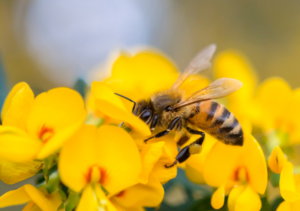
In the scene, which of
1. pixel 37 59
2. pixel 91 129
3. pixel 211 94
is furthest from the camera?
pixel 37 59

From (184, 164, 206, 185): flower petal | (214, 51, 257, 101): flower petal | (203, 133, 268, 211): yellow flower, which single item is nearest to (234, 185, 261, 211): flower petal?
(203, 133, 268, 211): yellow flower

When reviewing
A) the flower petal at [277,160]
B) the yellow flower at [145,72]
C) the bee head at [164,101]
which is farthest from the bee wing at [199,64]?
the flower petal at [277,160]

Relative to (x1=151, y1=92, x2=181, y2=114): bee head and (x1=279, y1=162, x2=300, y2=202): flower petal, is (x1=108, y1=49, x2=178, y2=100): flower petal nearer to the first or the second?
(x1=151, y1=92, x2=181, y2=114): bee head

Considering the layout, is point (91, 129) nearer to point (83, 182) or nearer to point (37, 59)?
point (83, 182)

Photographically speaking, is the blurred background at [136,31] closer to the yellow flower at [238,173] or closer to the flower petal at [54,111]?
the yellow flower at [238,173]

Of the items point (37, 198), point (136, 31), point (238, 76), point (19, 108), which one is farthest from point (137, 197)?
point (136, 31)

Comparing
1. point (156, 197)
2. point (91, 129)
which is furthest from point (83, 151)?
point (156, 197)

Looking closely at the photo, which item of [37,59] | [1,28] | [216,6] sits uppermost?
[216,6]
